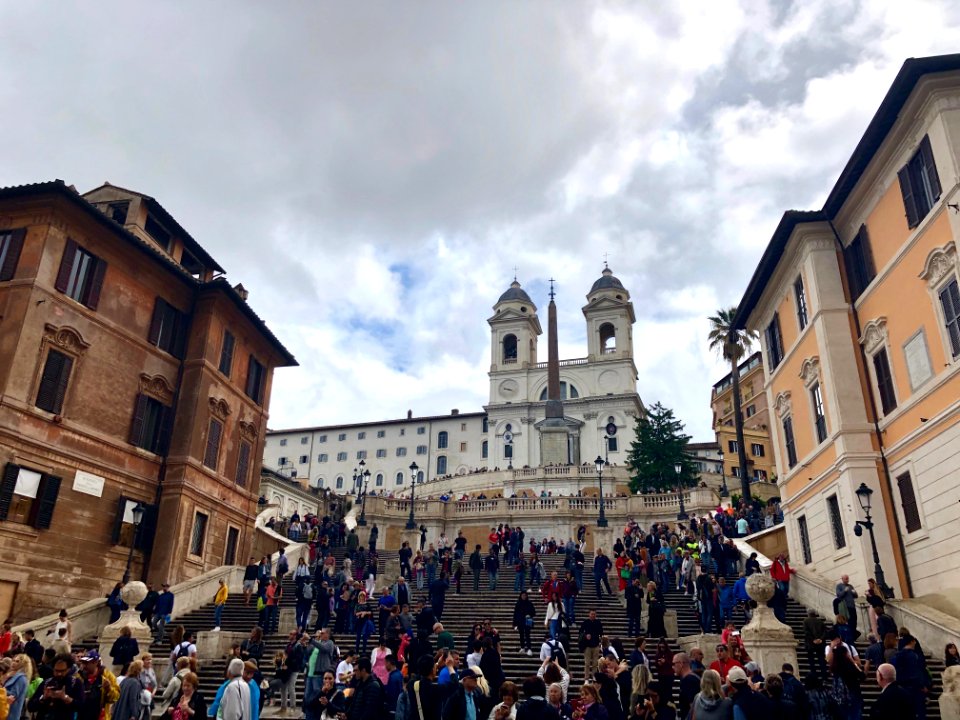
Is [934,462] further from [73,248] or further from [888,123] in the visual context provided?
[73,248]

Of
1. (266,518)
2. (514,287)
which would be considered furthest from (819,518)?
(514,287)

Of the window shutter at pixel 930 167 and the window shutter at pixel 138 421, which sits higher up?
the window shutter at pixel 930 167

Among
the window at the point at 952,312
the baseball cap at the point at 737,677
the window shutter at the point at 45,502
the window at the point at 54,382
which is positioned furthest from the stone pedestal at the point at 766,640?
the window at the point at 54,382

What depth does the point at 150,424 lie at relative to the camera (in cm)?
2747

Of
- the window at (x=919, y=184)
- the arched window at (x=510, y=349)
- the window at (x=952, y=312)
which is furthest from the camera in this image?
the arched window at (x=510, y=349)

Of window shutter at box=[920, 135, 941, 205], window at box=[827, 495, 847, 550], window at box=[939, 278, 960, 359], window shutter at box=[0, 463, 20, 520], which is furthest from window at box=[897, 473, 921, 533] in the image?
window shutter at box=[0, 463, 20, 520]

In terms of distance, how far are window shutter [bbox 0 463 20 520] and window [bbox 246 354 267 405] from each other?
11951 mm

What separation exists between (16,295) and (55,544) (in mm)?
7303

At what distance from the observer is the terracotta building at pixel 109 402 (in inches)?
876

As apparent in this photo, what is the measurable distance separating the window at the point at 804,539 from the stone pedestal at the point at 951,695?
46.0 feet

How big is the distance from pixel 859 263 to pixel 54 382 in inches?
950

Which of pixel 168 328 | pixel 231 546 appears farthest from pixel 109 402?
pixel 231 546

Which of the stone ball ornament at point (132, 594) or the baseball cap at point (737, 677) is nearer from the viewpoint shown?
the baseball cap at point (737, 677)

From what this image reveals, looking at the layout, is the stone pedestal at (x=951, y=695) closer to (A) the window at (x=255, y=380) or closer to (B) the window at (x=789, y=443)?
(B) the window at (x=789, y=443)
